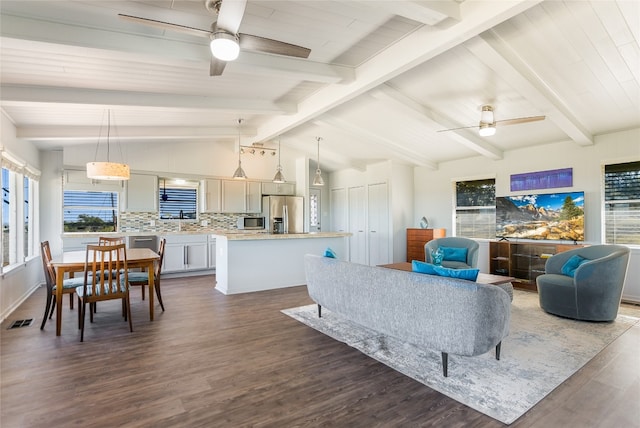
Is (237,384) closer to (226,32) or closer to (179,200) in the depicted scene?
(226,32)

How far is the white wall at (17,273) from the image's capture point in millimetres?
3959

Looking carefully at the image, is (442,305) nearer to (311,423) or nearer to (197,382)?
(311,423)

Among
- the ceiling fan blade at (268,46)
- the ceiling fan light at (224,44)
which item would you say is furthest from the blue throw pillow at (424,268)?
the ceiling fan light at (224,44)

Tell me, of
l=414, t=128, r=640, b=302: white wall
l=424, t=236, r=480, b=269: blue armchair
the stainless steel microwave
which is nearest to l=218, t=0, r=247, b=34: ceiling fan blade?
l=424, t=236, r=480, b=269: blue armchair

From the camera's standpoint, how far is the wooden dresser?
7.19 meters

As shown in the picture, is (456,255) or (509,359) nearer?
(509,359)

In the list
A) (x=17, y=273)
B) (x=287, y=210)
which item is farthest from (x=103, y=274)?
(x=287, y=210)

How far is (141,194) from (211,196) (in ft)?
4.61

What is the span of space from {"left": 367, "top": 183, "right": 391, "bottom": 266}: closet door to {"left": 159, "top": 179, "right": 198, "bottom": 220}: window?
4.24m

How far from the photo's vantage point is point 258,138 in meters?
6.90

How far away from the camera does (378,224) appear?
8.12 m

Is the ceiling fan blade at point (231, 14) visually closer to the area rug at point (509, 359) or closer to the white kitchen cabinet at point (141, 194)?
the area rug at point (509, 359)

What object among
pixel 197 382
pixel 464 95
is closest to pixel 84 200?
pixel 197 382

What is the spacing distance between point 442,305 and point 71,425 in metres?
2.48
